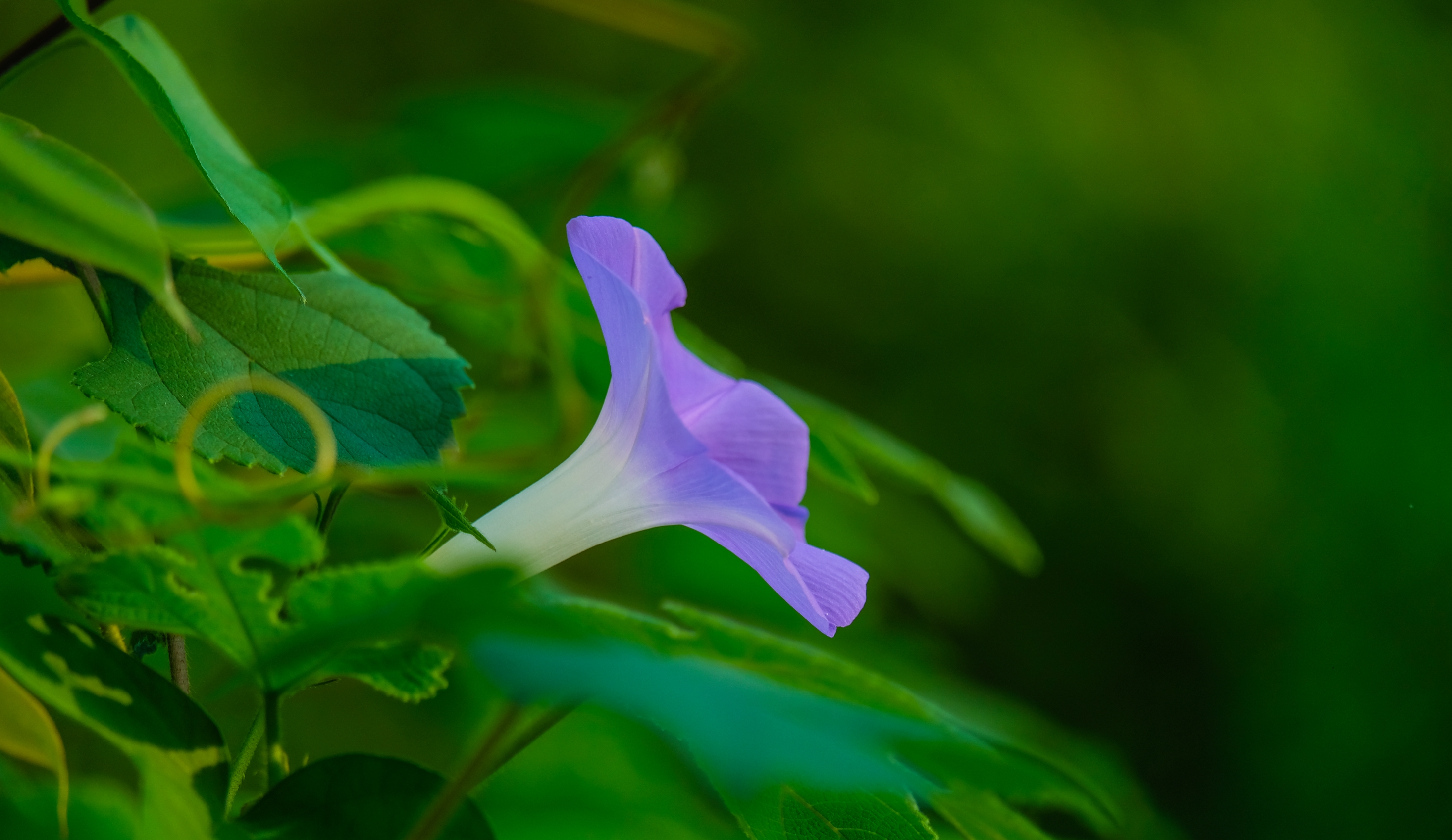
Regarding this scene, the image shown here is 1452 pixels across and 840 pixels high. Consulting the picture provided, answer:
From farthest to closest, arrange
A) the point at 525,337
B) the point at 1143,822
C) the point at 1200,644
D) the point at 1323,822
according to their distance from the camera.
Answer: the point at 1200,644 < the point at 1323,822 < the point at 1143,822 < the point at 525,337

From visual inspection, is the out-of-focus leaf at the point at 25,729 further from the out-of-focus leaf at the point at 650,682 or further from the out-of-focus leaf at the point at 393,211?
the out-of-focus leaf at the point at 393,211

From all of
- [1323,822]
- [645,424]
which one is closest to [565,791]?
[645,424]

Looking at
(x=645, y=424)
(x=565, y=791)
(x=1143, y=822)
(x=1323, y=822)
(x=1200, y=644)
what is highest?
(x=645, y=424)

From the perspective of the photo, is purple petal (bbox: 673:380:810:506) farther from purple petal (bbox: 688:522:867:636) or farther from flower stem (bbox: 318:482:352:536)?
flower stem (bbox: 318:482:352:536)

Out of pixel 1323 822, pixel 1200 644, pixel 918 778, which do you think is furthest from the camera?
pixel 1200 644

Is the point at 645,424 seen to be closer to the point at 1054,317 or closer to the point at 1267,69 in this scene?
the point at 1054,317

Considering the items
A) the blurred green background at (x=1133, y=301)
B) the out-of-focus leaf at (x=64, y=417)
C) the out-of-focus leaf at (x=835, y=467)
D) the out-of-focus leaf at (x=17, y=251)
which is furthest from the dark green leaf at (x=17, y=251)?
the blurred green background at (x=1133, y=301)

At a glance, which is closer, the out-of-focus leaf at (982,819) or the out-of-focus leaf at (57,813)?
the out-of-focus leaf at (57,813)
